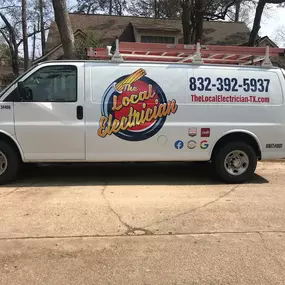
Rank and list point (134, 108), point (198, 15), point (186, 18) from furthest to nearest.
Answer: point (198, 15)
point (186, 18)
point (134, 108)

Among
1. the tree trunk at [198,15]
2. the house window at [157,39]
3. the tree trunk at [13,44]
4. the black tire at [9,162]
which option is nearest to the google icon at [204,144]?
the black tire at [9,162]

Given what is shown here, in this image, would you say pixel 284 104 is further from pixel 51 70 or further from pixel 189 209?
pixel 51 70

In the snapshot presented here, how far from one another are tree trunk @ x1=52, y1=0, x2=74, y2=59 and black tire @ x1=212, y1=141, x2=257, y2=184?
518 centimetres

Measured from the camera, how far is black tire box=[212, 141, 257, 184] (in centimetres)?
698

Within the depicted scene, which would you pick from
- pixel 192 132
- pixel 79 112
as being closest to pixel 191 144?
pixel 192 132

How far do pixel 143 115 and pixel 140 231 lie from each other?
8.45 ft

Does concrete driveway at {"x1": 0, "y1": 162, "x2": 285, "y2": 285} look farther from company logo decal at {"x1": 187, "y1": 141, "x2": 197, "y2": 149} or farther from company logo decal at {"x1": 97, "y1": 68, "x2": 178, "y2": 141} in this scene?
company logo decal at {"x1": 97, "y1": 68, "x2": 178, "y2": 141}

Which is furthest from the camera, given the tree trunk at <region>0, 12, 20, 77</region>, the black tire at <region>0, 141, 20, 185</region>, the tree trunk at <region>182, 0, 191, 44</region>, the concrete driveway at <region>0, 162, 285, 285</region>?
the tree trunk at <region>0, 12, 20, 77</region>

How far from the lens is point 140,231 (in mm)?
4691

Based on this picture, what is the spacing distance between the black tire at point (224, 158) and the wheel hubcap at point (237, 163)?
0.16 feet

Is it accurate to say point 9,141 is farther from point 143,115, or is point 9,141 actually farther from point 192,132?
point 192,132

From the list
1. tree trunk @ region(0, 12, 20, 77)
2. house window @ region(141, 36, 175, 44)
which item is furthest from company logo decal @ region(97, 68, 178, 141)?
tree trunk @ region(0, 12, 20, 77)

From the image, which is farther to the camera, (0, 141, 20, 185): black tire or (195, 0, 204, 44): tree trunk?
(195, 0, 204, 44): tree trunk

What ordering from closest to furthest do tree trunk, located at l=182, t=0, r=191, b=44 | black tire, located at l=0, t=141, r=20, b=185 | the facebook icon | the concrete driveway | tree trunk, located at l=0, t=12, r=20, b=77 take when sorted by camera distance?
the concrete driveway → black tire, located at l=0, t=141, r=20, b=185 → the facebook icon → tree trunk, located at l=182, t=0, r=191, b=44 → tree trunk, located at l=0, t=12, r=20, b=77
